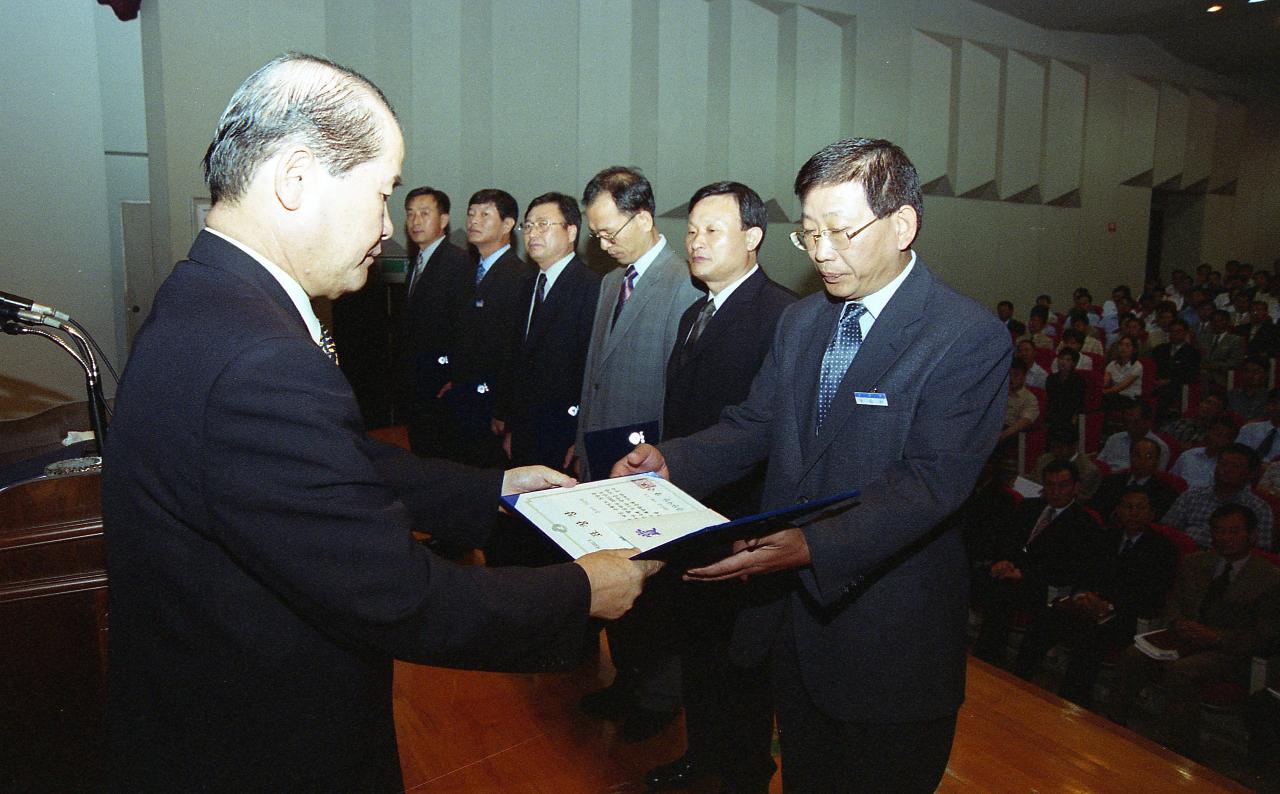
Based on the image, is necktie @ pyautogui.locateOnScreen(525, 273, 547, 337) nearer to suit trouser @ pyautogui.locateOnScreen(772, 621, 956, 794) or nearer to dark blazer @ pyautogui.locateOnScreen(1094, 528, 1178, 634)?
suit trouser @ pyautogui.locateOnScreen(772, 621, 956, 794)

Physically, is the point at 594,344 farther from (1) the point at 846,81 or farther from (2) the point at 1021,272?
(2) the point at 1021,272

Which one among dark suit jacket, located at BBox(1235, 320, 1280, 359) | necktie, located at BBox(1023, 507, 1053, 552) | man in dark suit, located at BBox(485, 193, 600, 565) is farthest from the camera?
dark suit jacket, located at BBox(1235, 320, 1280, 359)

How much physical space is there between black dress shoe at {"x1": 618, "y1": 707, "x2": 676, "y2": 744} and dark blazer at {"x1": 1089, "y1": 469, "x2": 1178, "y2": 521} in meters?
2.86

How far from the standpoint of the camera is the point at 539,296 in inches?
148

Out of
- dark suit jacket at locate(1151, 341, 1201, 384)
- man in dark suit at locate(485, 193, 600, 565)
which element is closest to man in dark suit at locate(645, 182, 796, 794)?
man in dark suit at locate(485, 193, 600, 565)

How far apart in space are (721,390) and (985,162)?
894 centimetres

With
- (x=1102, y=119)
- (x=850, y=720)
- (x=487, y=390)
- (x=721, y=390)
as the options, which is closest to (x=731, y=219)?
(x=721, y=390)

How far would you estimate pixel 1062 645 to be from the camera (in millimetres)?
3420

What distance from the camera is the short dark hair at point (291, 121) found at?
0.93m

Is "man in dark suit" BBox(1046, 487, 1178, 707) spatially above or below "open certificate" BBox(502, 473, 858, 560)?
below

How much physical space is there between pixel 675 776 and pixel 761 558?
1.18 metres

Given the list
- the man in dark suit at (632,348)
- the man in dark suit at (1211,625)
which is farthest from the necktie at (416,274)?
the man in dark suit at (1211,625)

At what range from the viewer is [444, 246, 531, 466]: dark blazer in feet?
13.2

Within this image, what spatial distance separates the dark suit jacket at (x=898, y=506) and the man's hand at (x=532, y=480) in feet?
1.47
